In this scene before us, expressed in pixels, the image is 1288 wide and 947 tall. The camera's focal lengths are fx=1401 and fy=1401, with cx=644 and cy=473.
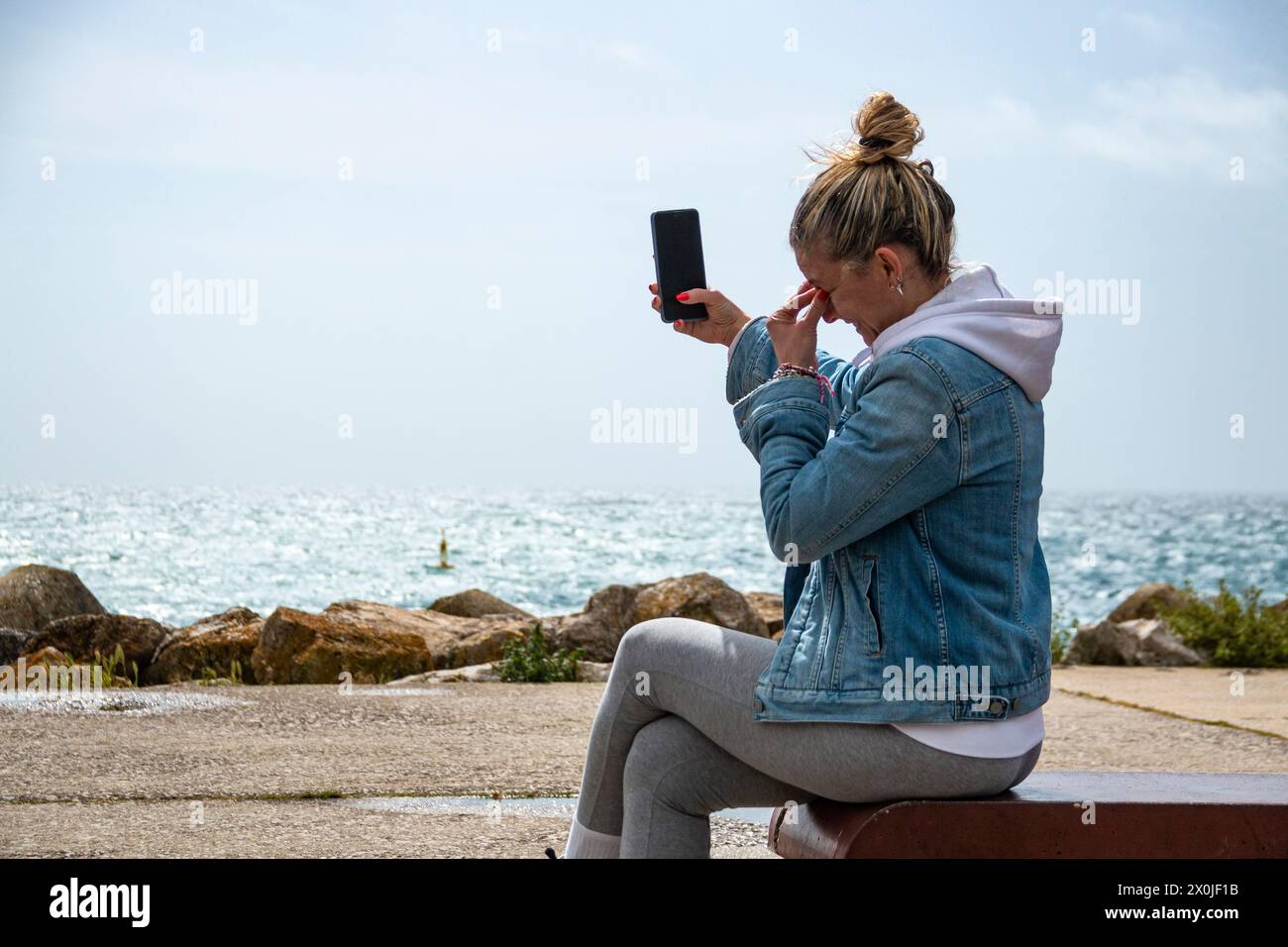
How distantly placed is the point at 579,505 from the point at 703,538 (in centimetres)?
1821

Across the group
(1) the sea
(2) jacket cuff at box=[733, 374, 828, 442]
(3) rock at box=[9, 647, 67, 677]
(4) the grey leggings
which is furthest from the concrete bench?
(1) the sea

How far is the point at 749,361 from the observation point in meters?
2.71

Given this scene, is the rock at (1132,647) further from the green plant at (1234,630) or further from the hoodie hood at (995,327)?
the hoodie hood at (995,327)

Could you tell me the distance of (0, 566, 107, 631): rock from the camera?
10820 mm

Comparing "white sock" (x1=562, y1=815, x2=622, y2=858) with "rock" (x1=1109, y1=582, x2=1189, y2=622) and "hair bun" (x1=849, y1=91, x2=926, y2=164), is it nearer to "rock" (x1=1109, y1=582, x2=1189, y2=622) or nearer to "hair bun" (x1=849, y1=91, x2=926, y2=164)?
"hair bun" (x1=849, y1=91, x2=926, y2=164)

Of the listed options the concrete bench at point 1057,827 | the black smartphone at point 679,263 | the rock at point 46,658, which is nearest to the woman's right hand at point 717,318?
the black smartphone at point 679,263

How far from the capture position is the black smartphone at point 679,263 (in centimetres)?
282

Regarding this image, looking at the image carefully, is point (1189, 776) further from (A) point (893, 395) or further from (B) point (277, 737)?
(B) point (277, 737)

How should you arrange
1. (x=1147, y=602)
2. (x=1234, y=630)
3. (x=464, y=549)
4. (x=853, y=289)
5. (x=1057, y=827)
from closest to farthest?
(x=1057, y=827), (x=853, y=289), (x=1234, y=630), (x=1147, y=602), (x=464, y=549)

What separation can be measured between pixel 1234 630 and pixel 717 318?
714cm

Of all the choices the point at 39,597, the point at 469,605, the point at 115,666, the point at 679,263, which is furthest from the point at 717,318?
the point at 469,605

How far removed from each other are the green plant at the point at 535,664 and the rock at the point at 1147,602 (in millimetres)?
5511

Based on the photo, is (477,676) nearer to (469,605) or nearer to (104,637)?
(104,637)
